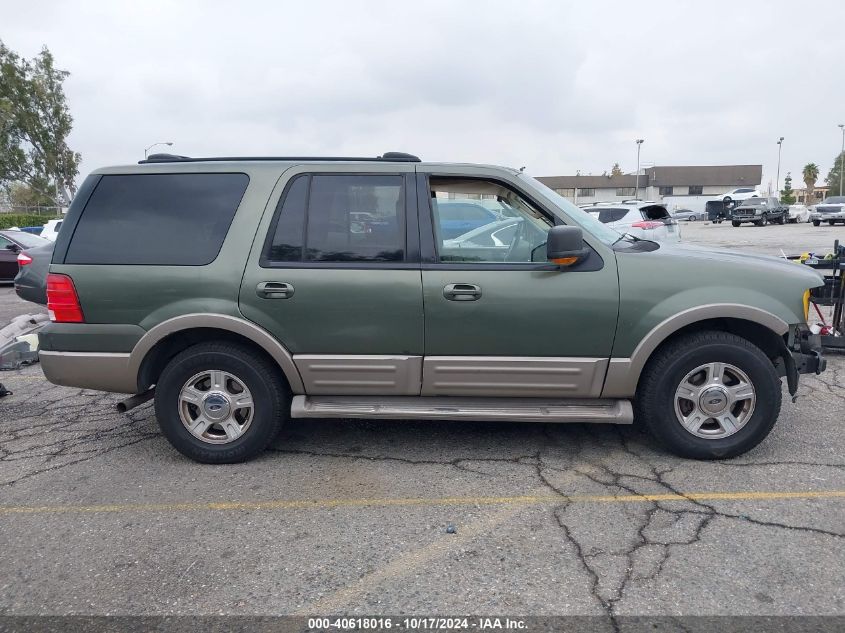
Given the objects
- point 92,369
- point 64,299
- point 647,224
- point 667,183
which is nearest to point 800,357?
point 92,369

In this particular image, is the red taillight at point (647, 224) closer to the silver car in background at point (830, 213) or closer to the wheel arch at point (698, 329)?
the wheel arch at point (698, 329)

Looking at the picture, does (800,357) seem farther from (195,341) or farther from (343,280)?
(195,341)

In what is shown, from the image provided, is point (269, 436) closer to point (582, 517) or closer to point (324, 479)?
point (324, 479)

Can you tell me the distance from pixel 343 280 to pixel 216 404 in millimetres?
1177

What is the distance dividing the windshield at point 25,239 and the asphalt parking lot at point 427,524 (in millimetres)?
11687

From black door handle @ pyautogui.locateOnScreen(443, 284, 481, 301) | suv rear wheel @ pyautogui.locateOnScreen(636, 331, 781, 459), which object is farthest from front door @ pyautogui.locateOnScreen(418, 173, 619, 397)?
suv rear wheel @ pyautogui.locateOnScreen(636, 331, 781, 459)

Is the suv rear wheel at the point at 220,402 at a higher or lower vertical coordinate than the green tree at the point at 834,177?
lower

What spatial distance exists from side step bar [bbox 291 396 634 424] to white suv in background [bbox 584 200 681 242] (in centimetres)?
960

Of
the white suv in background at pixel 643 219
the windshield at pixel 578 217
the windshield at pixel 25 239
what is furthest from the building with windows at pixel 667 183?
the windshield at pixel 578 217

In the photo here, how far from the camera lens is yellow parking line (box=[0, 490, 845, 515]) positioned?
3.41m

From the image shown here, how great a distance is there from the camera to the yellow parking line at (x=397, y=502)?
3.41 m

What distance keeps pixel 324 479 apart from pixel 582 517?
5.13 feet

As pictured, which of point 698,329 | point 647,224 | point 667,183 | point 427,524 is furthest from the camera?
point 667,183

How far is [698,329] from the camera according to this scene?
3.84m
